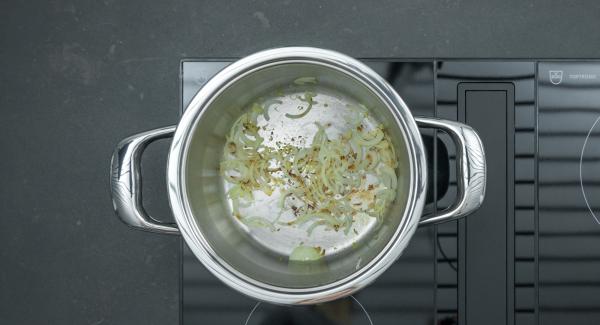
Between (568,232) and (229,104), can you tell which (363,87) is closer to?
(229,104)

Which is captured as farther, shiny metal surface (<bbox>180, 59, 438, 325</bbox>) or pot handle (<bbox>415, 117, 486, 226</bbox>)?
shiny metal surface (<bbox>180, 59, 438, 325</bbox>)

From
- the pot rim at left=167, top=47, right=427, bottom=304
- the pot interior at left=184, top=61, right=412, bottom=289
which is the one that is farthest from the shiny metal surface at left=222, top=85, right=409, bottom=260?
the pot rim at left=167, top=47, right=427, bottom=304

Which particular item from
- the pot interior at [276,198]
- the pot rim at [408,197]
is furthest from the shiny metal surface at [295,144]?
the pot rim at [408,197]

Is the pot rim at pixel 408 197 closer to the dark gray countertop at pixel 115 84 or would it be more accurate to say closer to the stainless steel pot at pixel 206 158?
the stainless steel pot at pixel 206 158

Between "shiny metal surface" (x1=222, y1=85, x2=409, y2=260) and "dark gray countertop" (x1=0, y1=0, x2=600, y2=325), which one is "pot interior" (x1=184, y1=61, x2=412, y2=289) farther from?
"dark gray countertop" (x1=0, y1=0, x2=600, y2=325)

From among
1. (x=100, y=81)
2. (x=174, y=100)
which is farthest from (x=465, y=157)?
(x=100, y=81)

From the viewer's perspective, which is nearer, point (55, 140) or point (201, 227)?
point (201, 227)
